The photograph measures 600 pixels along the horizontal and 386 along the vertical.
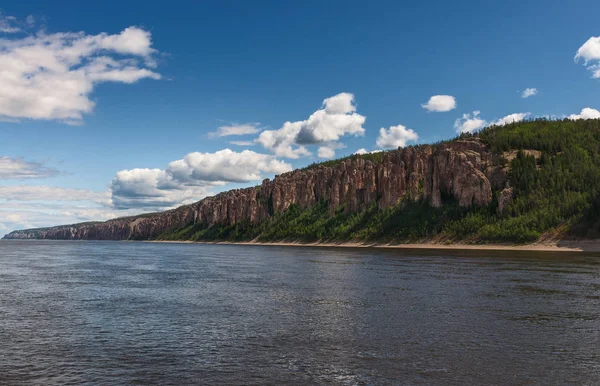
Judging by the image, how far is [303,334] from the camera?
26922mm

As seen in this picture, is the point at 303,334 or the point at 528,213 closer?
the point at 303,334

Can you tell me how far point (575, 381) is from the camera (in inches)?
727

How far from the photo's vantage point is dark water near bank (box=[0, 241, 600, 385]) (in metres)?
19.6

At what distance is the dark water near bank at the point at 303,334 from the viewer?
1962 centimetres

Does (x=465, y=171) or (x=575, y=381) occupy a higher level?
(x=465, y=171)

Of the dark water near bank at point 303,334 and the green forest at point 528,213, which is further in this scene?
the green forest at point 528,213

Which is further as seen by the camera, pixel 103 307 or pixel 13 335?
pixel 103 307

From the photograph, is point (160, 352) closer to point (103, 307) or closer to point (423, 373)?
point (423, 373)

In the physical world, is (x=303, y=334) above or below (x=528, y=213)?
below

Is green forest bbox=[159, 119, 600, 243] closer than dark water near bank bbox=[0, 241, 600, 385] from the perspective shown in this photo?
No

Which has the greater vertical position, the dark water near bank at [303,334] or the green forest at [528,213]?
the green forest at [528,213]

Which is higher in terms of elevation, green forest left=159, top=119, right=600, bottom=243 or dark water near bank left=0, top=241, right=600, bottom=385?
green forest left=159, top=119, right=600, bottom=243

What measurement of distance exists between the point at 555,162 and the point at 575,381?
198 m

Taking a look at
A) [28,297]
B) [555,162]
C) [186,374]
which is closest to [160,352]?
[186,374]
